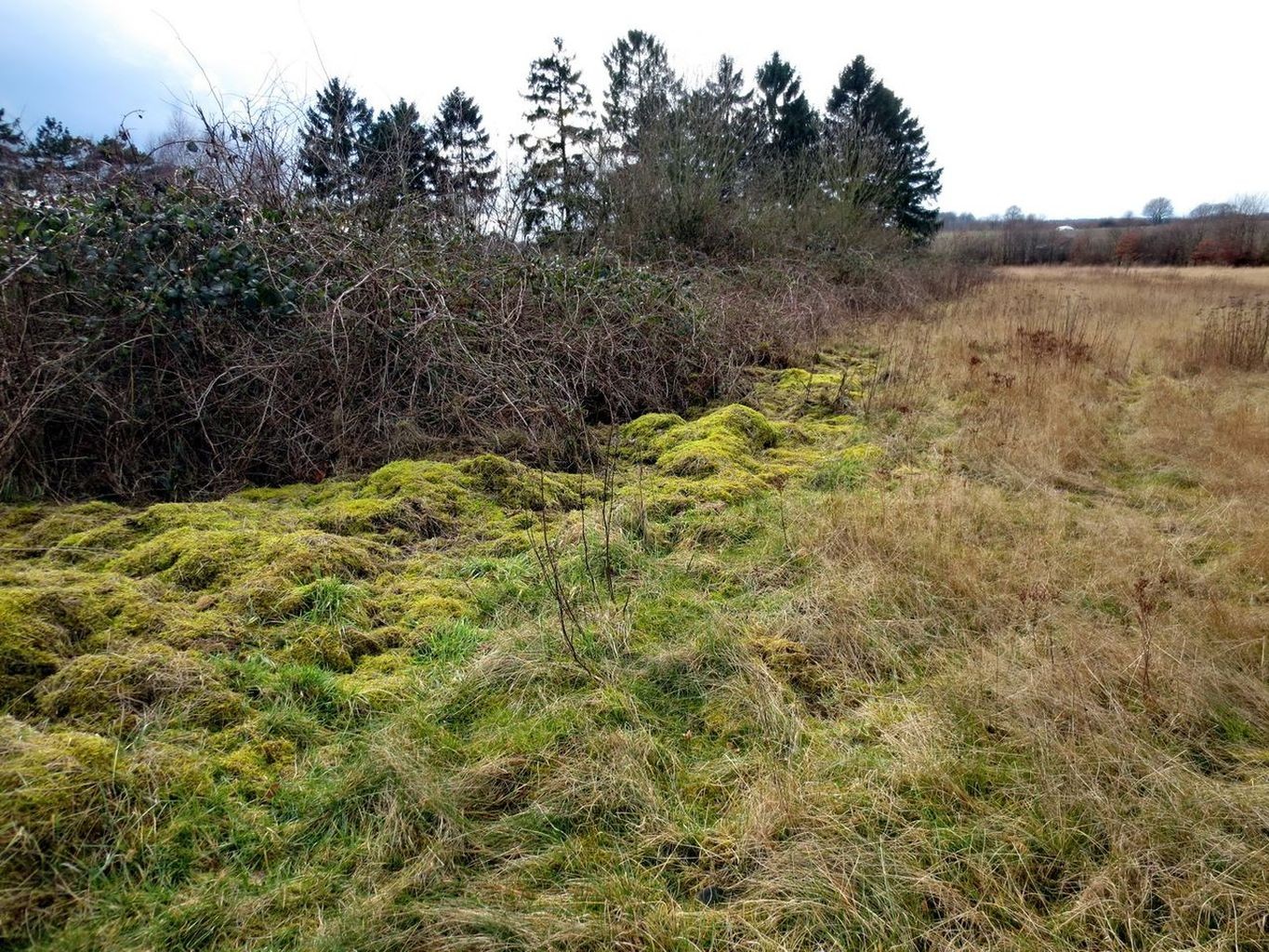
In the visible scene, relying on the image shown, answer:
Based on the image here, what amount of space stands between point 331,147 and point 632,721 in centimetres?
637

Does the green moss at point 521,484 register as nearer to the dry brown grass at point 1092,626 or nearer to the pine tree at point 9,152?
the dry brown grass at point 1092,626

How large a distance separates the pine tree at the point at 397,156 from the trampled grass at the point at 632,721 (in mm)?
3457

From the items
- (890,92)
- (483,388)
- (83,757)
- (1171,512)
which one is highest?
(890,92)

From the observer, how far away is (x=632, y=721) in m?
2.58

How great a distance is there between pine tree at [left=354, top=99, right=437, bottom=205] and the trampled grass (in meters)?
3.46

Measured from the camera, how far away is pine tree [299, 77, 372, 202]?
6.35 metres

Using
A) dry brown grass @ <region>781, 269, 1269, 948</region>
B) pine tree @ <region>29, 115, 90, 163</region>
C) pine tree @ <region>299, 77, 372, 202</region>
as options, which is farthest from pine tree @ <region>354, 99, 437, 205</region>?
dry brown grass @ <region>781, 269, 1269, 948</region>

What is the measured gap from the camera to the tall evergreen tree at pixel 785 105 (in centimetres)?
2934

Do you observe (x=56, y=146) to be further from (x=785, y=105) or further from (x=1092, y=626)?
(x=785, y=105)

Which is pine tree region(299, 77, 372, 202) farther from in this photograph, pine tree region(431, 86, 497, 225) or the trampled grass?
the trampled grass

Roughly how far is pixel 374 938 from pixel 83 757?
1.03 meters

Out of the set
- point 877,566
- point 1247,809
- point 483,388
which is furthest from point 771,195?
point 1247,809

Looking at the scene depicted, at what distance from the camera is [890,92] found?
108 feet

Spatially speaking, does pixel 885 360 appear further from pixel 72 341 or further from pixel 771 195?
pixel 771 195
